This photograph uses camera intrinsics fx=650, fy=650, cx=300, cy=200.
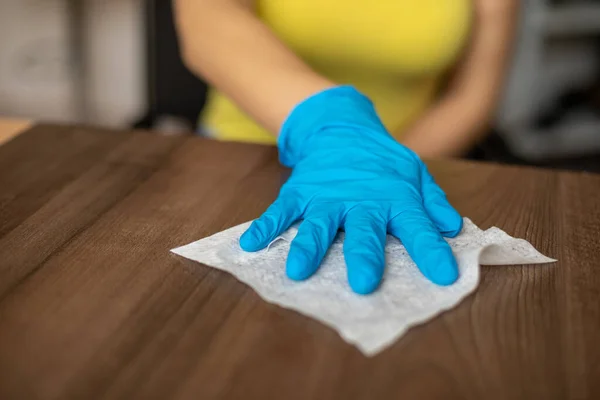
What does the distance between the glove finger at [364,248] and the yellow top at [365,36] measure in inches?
20.5

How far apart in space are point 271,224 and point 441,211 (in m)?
0.18

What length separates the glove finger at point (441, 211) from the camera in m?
0.65

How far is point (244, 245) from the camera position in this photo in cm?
61

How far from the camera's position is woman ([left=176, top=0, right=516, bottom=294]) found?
2.05 feet

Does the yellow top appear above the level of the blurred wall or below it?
above

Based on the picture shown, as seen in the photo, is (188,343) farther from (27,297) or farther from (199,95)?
(199,95)

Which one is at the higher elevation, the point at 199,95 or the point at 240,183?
the point at 240,183

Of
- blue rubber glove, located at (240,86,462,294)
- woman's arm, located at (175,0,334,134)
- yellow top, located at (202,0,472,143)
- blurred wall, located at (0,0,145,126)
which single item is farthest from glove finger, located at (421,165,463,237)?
blurred wall, located at (0,0,145,126)

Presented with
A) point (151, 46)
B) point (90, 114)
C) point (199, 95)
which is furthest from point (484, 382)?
point (90, 114)

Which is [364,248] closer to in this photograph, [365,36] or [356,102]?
[356,102]

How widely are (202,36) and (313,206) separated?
45cm

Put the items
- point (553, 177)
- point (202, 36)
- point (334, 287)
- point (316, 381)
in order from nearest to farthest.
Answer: point (316, 381), point (334, 287), point (553, 177), point (202, 36)

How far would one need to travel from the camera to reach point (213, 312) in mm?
518

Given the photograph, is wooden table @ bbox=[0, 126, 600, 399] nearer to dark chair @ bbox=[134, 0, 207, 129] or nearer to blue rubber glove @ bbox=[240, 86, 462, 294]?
blue rubber glove @ bbox=[240, 86, 462, 294]
